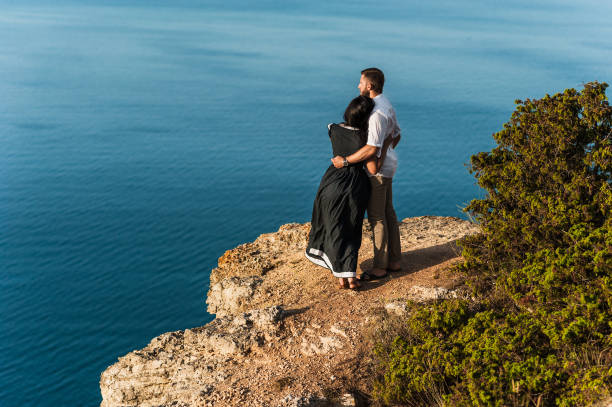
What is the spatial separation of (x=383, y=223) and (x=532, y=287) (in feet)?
6.60

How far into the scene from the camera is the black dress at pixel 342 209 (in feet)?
23.8

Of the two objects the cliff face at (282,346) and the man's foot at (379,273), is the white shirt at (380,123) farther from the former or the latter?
the cliff face at (282,346)

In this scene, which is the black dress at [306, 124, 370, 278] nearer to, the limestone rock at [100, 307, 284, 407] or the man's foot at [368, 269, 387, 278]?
the man's foot at [368, 269, 387, 278]

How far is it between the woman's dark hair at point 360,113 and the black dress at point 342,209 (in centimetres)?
19

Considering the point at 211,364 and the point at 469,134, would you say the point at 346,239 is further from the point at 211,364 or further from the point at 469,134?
the point at 469,134

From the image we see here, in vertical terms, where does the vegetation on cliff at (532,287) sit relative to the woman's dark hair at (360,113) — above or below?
below

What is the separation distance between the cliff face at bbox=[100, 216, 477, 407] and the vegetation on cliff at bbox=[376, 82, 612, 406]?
51cm

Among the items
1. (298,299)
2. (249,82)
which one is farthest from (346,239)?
(249,82)

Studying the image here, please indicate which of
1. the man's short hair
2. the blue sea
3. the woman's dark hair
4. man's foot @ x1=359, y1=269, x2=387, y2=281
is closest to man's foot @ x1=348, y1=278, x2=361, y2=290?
man's foot @ x1=359, y1=269, x2=387, y2=281

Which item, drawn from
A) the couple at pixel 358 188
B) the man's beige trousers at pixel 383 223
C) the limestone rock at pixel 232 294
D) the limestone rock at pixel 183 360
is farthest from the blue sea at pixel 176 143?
the limestone rock at pixel 183 360

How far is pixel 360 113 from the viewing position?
22.4ft

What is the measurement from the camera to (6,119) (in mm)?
44156

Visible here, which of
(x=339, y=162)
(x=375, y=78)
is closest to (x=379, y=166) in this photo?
(x=339, y=162)

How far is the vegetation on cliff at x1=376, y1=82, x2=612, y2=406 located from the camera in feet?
17.4
